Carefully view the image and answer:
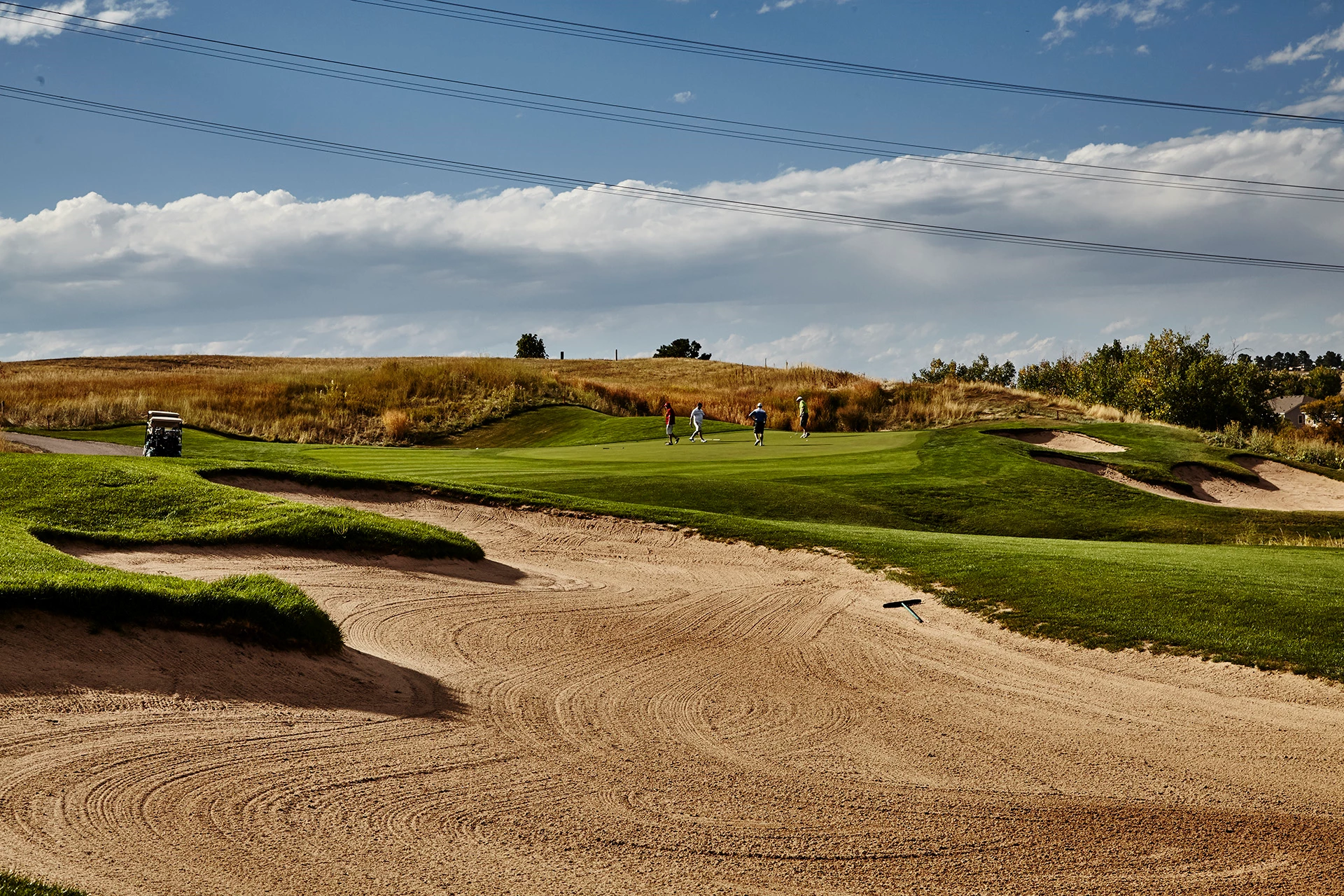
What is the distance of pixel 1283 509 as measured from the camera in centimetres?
2625

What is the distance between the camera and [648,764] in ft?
25.0

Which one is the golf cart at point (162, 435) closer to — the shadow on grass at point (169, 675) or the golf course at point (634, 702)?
the golf course at point (634, 702)

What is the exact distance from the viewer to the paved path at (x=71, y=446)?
3388cm

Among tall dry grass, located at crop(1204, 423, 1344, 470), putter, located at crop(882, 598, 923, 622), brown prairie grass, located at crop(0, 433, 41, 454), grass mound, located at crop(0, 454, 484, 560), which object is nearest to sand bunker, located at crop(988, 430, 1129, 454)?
tall dry grass, located at crop(1204, 423, 1344, 470)

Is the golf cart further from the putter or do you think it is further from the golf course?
the putter

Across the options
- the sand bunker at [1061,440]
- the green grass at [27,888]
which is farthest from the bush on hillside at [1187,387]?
the green grass at [27,888]

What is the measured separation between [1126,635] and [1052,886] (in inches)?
246

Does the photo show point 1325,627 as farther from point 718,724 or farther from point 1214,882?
point 718,724

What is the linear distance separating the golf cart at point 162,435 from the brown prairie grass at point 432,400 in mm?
21802

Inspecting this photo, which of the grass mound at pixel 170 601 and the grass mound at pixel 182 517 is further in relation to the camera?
the grass mound at pixel 182 517

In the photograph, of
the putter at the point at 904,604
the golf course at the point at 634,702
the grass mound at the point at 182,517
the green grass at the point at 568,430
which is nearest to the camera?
the golf course at the point at 634,702

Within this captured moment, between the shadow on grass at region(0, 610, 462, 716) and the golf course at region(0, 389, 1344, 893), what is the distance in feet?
0.12

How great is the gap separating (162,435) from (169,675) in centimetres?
1978

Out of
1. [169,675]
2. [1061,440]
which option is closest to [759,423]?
[1061,440]
